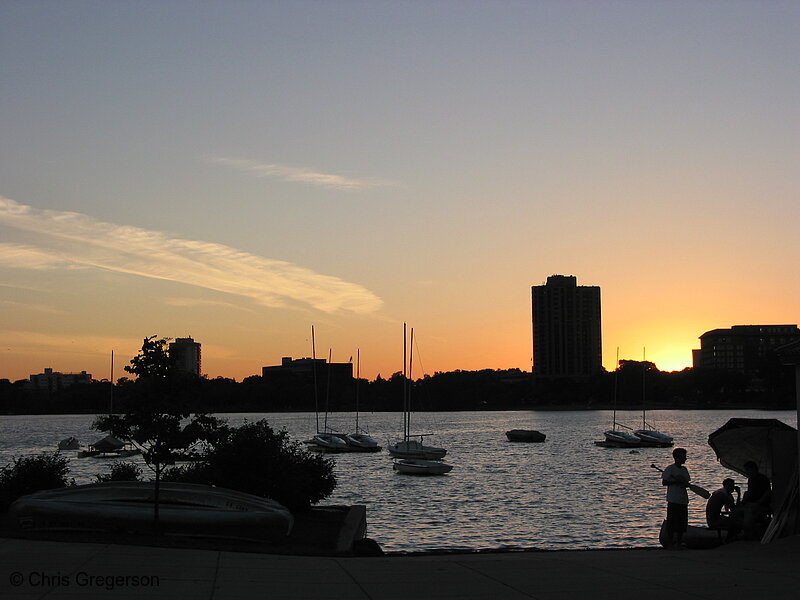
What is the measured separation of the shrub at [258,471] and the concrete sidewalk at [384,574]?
802 cm

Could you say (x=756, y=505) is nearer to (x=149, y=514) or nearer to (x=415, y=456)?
(x=149, y=514)

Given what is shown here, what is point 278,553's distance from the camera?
17.4 m

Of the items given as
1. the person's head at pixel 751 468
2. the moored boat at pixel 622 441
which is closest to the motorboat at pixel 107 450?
the moored boat at pixel 622 441

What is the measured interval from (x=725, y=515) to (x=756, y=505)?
930 millimetres

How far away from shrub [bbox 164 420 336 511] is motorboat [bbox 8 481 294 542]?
4.41 metres

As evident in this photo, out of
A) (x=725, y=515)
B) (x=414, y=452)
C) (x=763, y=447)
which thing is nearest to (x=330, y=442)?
(x=414, y=452)

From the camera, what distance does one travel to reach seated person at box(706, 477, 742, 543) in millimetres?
18656

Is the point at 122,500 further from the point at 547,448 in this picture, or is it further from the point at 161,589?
the point at 547,448

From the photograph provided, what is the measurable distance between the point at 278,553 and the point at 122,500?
491cm

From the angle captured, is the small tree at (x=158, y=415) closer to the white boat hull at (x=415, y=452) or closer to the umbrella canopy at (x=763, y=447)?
the umbrella canopy at (x=763, y=447)

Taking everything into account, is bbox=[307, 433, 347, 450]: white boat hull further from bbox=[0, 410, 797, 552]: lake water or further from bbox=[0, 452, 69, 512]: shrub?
bbox=[0, 452, 69, 512]: shrub

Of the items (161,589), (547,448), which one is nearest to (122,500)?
(161,589)

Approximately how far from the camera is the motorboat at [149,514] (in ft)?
64.4

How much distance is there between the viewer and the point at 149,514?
Answer: 19.7m
